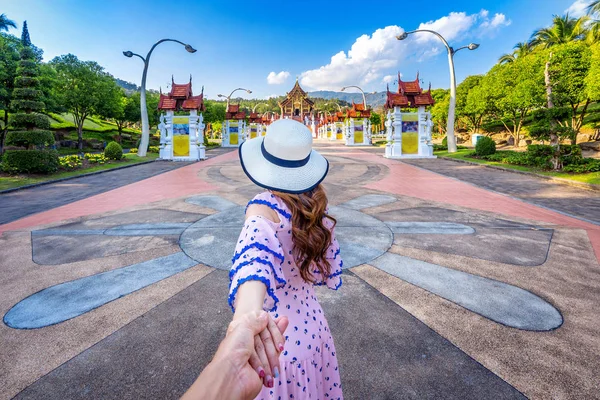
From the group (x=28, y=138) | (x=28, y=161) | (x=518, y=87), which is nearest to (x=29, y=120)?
(x=28, y=138)

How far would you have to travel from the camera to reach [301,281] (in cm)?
162

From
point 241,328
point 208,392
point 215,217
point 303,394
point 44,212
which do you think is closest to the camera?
point 208,392

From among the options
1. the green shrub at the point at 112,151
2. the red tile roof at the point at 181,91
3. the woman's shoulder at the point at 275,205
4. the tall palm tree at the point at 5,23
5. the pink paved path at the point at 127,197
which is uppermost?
the tall palm tree at the point at 5,23

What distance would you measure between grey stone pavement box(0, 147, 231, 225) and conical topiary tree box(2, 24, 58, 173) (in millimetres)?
1724

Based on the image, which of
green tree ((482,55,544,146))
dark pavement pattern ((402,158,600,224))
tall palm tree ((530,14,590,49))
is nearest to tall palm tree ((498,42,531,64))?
tall palm tree ((530,14,590,49))

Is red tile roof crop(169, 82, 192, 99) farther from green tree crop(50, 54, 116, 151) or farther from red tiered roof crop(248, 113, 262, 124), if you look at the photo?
red tiered roof crop(248, 113, 262, 124)

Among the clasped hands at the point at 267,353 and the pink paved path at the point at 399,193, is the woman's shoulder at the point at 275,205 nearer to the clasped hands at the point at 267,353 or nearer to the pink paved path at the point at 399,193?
the clasped hands at the point at 267,353

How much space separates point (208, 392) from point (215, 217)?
6.60 m

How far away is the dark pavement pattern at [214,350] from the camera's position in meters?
2.31

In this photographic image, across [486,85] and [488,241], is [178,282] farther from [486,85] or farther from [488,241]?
[486,85]

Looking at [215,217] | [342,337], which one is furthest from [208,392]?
[215,217]

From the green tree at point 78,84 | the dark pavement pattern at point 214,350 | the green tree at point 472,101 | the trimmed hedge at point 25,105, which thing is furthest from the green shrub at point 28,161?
the green tree at point 472,101

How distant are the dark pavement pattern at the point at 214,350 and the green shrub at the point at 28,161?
46.8 ft

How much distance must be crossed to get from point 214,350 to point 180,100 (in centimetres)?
2227
